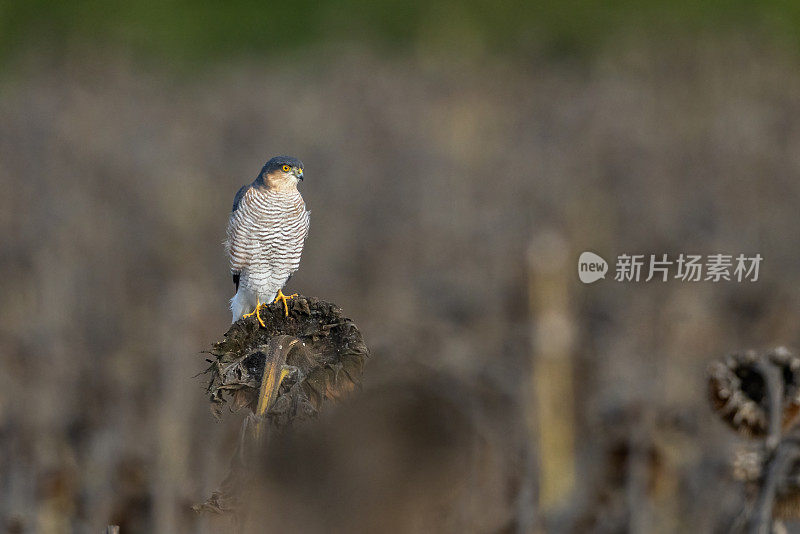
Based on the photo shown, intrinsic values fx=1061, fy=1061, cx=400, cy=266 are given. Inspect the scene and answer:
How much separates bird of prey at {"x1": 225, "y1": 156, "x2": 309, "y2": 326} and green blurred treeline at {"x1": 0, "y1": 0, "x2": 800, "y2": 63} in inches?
669

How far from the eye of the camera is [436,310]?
25.9ft

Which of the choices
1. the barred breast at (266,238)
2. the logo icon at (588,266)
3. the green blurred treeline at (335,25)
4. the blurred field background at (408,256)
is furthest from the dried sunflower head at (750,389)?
the green blurred treeline at (335,25)

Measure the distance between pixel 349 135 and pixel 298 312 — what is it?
1107 centimetres

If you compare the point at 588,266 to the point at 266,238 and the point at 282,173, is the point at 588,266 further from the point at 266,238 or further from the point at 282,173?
the point at 282,173

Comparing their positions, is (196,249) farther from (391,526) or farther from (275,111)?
(391,526)

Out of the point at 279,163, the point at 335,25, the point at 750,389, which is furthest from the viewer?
the point at 335,25

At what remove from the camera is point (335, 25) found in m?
24.0

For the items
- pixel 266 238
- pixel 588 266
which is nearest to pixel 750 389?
pixel 266 238

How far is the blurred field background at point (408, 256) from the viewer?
354 cm

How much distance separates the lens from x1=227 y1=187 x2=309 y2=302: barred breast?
1.83 m

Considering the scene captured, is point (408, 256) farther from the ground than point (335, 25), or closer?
closer

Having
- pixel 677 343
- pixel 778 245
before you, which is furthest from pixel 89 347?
pixel 778 245

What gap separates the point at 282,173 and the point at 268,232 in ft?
0.47

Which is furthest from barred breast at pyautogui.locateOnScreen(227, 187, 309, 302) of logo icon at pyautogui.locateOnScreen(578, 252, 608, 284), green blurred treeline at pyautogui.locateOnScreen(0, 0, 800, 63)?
green blurred treeline at pyautogui.locateOnScreen(0, 0, 800, 63)
